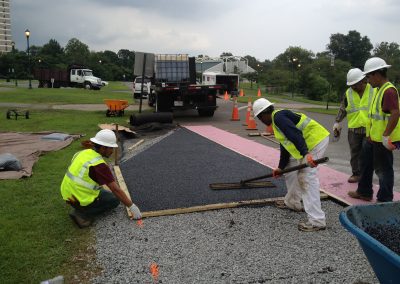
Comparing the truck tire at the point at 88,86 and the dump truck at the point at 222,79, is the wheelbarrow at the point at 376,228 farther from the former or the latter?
the truck tire at the point at 88,86

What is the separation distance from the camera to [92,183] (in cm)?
449

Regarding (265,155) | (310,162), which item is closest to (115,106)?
(265,155)

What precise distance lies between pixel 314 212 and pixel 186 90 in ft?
32.8

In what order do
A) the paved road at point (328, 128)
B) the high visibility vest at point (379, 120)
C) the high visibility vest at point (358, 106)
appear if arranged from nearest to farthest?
the high visibility vest at point (379, 120), the high visibility vest at point (358, 106), the paved road at point (328, 128)

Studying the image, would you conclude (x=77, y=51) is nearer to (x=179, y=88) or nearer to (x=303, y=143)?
(x=179, y=88)

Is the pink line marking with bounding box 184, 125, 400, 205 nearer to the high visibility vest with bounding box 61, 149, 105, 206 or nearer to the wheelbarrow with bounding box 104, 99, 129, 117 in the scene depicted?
the wheelbarrow with bounding box 104, 99, 129, 117

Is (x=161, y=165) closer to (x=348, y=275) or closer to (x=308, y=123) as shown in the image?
(x=308, y=123)

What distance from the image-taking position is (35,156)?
7988 mm

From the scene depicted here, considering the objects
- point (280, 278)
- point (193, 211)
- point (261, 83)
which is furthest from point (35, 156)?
point (261, 83)

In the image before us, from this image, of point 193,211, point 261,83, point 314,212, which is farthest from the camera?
point 261,83

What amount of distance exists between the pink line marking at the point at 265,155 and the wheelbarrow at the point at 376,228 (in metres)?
2.14

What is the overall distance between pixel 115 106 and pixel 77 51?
89212mm

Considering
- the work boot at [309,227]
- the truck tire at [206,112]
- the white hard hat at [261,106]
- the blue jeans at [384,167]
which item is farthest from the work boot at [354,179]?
the truck tire at [206,112]

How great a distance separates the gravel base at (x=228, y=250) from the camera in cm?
347
